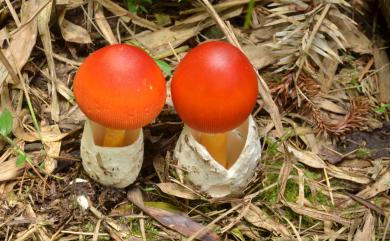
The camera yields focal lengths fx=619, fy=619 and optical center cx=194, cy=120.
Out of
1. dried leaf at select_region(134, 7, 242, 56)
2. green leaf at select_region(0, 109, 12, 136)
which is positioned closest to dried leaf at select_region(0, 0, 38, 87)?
green leaf at select_region(0, 109, 12, 136)

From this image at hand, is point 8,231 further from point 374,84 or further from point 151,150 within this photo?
point 374,84

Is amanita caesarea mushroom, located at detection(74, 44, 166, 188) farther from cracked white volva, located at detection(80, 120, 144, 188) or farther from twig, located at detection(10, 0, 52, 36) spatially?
twig, located at detection(10, 0, 52, 36)

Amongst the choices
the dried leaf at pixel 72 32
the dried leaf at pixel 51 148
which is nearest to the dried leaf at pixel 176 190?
the dried leaf at pixel 51 148

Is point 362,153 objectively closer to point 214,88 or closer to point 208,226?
point 208,226

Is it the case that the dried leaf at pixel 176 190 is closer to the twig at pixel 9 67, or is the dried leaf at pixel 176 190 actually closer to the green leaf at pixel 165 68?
the green leaf at pixel 165 68

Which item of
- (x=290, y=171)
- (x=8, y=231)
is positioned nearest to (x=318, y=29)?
(x=290, y=171)

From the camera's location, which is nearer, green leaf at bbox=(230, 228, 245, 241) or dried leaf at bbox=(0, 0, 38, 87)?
green leaf at bbox=(230, 228, 245, 241)

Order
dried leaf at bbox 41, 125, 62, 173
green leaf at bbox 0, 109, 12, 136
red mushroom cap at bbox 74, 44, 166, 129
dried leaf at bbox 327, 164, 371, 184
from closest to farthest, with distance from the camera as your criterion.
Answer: red mushroom cap at bbox 74, 44, 166, 129 → green leaf at bbox 0, 109, 12, 136 → dried leaf at bbox 41, 125, 62, 173 → dried leaf at bbox 327, 164, 371, 184

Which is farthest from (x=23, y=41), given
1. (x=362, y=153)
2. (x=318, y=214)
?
(x=362, y=153)

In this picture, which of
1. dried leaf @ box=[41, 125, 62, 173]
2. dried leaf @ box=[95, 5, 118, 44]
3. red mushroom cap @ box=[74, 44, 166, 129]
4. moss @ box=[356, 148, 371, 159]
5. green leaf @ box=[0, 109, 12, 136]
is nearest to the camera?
red mushroom cap @ box=[74, 44, 166, 129]
